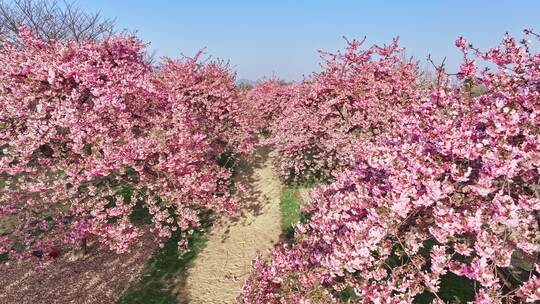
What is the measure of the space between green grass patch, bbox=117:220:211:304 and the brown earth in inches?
10.8

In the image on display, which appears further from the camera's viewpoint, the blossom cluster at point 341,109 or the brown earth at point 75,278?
the blossom cluster at point 341,109

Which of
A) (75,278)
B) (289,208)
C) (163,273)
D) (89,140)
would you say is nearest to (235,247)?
(163,273)

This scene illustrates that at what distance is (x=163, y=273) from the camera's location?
10.4 meters

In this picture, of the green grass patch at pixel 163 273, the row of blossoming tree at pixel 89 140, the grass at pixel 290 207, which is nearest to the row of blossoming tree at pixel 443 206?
the green grass patch at pixel 163 273

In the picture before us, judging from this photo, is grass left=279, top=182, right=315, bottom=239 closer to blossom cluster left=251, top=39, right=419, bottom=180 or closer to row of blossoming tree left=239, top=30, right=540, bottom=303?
blossom cluster left=251, top=39, right=419, bottom=180

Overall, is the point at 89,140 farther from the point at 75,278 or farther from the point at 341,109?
the point at 341,109

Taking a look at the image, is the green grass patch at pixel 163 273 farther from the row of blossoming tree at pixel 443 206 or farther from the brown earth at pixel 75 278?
the row of blossoming tree at pixel 443 206

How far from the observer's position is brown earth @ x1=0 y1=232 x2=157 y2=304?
372 inches

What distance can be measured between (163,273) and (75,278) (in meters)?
2.32

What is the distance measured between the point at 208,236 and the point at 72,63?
6614mm

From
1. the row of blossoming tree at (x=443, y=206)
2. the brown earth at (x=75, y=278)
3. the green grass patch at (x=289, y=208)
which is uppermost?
the row of blossoming tree at (x=443, y=206)

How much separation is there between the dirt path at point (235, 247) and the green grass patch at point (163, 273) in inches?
10.8

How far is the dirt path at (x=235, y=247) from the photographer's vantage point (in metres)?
9.75

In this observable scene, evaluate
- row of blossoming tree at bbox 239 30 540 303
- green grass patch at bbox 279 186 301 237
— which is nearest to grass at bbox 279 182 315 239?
green grass patch at bbox 279 186 301 237
